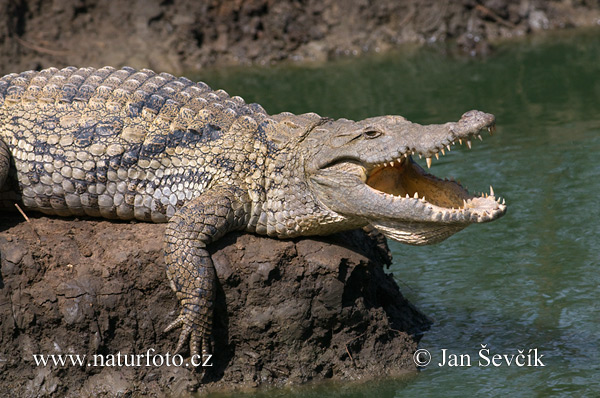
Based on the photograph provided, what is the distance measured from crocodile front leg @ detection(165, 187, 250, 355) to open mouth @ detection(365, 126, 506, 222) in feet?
3.38

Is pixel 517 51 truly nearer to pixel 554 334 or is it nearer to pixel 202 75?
pixel 202 75

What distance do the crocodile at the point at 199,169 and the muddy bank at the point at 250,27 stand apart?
9529 millimetres

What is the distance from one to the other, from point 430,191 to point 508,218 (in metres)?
2.91

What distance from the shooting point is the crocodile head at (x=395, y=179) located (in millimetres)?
4711

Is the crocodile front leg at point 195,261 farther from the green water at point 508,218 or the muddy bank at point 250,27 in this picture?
the muddy bank at point 250,27

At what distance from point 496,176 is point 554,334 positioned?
3.27 metres

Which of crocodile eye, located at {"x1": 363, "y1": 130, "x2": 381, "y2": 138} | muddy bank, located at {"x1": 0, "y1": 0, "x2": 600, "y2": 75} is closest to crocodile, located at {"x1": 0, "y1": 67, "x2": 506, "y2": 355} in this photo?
crocodile eye, located at {"x1": 363, "y1": 130, "x2": 381, "y2": 138}

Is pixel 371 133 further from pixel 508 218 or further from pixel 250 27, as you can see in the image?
pixel 250 27

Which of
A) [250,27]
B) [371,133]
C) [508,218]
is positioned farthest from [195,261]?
[250,27]

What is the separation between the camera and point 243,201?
17.1 ft

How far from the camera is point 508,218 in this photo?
7.87 metres

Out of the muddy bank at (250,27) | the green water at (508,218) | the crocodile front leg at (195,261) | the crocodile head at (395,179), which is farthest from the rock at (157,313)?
the muddy bank at (250,27)

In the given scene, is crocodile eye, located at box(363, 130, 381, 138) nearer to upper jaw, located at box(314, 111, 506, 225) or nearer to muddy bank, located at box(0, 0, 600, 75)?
upper jaw, located at box(314, 111, 506, 225)

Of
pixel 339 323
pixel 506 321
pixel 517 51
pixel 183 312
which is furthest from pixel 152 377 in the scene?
pixel 517 51
